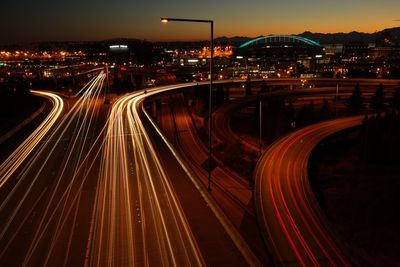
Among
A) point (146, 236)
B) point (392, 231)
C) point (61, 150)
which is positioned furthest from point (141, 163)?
point (392, 231)

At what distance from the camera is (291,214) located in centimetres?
1942

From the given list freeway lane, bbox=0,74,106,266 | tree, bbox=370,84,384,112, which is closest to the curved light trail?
freeway lane, bbox=0,74,106,266

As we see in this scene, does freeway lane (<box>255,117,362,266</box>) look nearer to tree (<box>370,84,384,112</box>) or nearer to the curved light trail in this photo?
the curved light trail

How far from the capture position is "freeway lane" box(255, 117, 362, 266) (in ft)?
48.9

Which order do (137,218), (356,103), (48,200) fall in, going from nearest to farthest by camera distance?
(137,218)
(48,200)
(356,103)

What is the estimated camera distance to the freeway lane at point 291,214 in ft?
48.9

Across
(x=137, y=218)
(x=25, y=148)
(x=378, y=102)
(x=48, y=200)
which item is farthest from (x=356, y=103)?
(x=48, y=200)

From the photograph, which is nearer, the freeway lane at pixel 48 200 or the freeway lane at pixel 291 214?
the freeway lane at pixel 48 200

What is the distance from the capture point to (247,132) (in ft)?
179

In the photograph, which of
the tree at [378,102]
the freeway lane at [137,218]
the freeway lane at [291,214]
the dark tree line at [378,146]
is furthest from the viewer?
the tree at [378,102]

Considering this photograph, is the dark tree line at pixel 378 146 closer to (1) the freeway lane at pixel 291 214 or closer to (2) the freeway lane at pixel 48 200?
(1) the freeway lane at pixel 291 214

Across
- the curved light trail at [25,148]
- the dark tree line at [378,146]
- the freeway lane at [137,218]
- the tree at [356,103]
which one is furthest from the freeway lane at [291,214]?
the tree at [356,103]

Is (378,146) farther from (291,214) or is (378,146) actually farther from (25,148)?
(25,148)

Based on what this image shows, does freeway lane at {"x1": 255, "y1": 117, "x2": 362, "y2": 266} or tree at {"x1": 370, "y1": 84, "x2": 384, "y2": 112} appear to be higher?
tree at {"x1": 370, "y1": 84, "x2": 384, "y2": 112}
